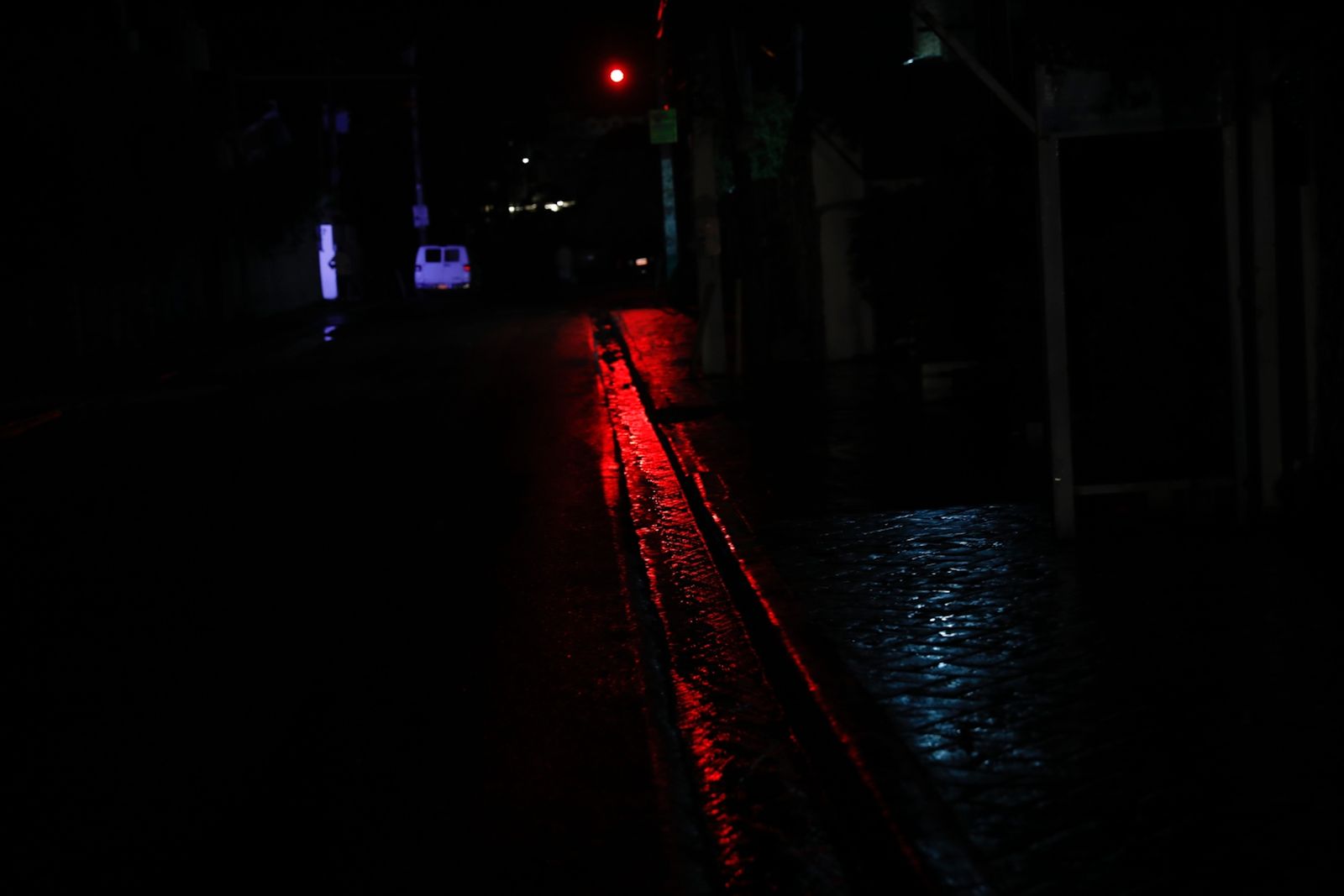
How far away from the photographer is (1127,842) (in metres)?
4.16

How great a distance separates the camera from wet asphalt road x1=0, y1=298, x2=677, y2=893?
467 centimetres

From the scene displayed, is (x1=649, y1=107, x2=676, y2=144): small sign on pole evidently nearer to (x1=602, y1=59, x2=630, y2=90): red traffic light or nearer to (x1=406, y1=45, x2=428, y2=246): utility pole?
(x1=602, y1=59, x2=630, y2=90): red traffic light

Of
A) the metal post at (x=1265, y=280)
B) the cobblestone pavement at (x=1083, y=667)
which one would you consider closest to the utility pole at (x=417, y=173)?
the cobblestone pavement at (x=1083, y=667)

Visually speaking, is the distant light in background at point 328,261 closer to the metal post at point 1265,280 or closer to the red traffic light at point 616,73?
the red traffic light at point 616,73

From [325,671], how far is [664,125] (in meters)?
17.4

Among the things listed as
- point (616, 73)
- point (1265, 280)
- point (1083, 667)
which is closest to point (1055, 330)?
point (1265, 280)

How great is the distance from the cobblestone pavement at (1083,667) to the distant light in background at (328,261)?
42271 mm

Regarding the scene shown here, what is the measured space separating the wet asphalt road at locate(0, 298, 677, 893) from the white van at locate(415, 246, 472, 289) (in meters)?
35.5

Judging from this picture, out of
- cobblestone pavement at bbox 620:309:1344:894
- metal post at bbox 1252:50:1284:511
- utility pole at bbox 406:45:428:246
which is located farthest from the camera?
utility pole at bbox 406:45:428:246

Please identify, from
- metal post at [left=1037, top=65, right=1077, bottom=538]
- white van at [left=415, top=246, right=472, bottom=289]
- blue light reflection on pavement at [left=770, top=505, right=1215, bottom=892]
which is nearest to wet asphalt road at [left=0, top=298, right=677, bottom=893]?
blue light reflection on pavement at [left=770, top=505, right=1215, bottom=892]

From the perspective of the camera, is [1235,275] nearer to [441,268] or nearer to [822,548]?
[822,548]

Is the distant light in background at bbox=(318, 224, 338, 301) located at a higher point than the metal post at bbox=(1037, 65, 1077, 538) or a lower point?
higher

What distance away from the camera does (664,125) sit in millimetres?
22875

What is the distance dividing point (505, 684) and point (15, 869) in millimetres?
2213
